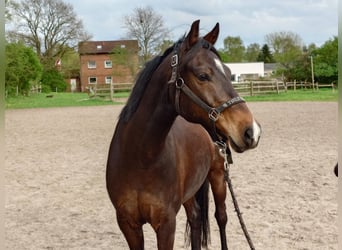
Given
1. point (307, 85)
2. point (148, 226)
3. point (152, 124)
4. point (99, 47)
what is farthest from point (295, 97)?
point (99, 47)

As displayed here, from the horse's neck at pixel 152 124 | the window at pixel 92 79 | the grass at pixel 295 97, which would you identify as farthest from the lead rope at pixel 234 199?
the window at pixel 92 79

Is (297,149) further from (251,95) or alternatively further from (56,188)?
(251,95)

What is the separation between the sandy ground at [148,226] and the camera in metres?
4.28

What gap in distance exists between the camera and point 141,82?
94.6 inches

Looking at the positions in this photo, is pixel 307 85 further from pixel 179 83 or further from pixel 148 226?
pixel 179 83

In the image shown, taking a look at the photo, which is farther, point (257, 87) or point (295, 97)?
point (257, 87)

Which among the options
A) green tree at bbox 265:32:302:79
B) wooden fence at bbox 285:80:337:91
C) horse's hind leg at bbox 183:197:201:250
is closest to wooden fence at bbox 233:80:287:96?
wooden fence at bbox 285:80:337:91

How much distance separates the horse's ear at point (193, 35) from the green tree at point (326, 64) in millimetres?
40192

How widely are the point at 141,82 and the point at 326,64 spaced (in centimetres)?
4149

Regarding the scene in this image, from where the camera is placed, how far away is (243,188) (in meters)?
6.07

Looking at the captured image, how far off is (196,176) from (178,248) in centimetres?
152

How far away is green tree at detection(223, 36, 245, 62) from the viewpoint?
66.1m

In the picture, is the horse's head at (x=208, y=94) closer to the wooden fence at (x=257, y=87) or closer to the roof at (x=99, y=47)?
the wooden fence at (x=257, y=87)

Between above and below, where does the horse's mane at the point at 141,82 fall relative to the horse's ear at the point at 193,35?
below
